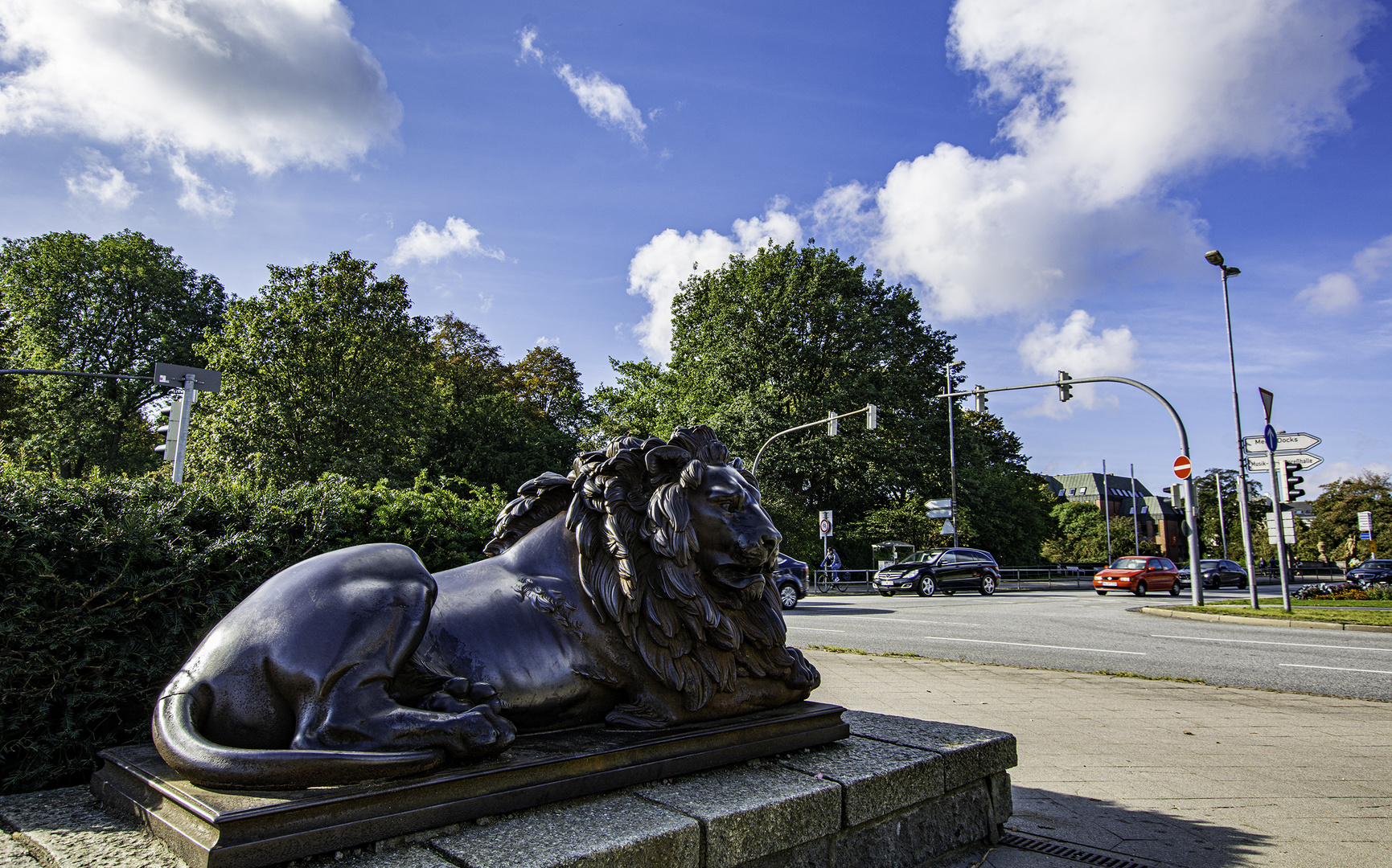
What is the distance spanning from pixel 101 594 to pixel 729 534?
2.55 meters

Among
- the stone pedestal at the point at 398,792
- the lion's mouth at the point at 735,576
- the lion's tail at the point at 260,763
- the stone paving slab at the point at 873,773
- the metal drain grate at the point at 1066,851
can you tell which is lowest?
the metal drain grate at the point at 1066,851

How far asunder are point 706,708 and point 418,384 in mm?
23038

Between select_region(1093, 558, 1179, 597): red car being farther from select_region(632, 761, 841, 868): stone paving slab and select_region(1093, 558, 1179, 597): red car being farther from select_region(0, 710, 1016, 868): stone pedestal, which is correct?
select_region(632, 761, 841, 868): stone paving slab

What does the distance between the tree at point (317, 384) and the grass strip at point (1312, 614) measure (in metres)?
20.7

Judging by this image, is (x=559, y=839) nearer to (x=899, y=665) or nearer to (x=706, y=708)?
(x=706, y=708)

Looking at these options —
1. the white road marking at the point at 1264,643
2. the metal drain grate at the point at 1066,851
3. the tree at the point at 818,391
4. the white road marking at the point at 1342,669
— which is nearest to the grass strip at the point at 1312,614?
the white road marking at the point at 1264,643

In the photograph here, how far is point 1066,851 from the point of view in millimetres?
3066

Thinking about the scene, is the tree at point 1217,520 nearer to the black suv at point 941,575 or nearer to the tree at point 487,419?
the black suv at point 941,575

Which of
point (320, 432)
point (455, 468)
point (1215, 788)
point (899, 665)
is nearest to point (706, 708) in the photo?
point (1215, 788)

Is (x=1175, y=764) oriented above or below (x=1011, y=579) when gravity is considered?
above

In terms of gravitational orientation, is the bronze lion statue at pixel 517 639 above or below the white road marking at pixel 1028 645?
above

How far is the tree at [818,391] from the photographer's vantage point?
28500mm

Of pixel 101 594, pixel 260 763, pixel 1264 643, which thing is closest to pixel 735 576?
pixel 260 763

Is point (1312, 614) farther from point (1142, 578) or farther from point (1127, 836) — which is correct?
point (1127, 836)
